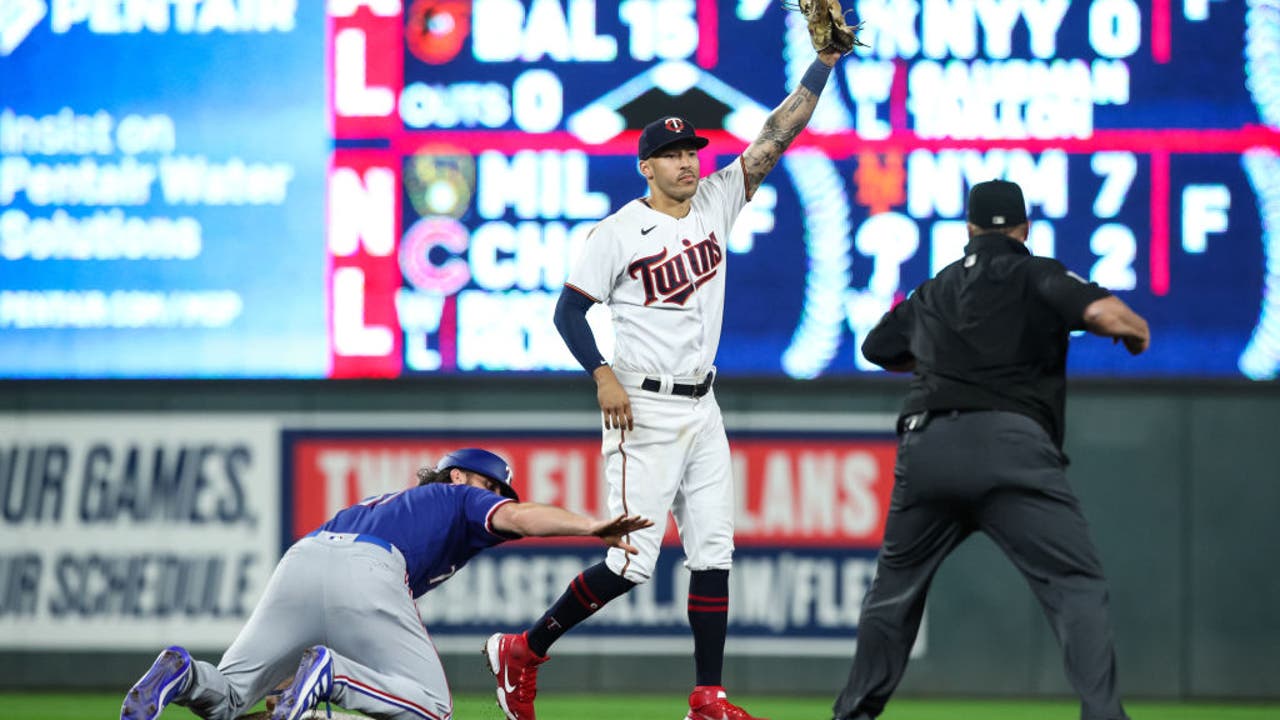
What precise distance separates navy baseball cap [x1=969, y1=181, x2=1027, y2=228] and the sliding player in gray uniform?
1301mm

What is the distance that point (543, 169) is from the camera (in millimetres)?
7305

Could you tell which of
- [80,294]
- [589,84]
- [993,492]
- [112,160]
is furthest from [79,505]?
[993,492]

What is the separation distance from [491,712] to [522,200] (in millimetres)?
2166

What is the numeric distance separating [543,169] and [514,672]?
8.42 feet

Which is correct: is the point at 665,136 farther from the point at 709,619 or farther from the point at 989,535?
the point at 989,535

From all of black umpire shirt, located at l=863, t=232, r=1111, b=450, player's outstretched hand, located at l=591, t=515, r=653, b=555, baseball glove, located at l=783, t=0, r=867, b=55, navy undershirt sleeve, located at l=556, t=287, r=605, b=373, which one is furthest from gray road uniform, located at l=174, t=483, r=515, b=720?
baseball glove, located at l=783, t=0, r=867, b=55

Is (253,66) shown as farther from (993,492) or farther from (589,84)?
(993,492)

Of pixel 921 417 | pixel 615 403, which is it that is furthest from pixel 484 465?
pixel 921 417

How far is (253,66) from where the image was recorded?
7.44 metres

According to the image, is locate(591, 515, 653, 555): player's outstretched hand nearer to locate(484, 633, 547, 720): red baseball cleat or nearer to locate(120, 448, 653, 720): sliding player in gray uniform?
locate(120, 448, 653, 720): sliding player in gray uniform

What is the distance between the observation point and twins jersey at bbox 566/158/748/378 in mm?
5367

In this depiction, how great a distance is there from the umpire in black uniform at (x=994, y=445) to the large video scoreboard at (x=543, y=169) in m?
2.65

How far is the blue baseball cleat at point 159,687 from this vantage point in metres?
4.23

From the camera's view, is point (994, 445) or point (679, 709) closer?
point (994, 445)
